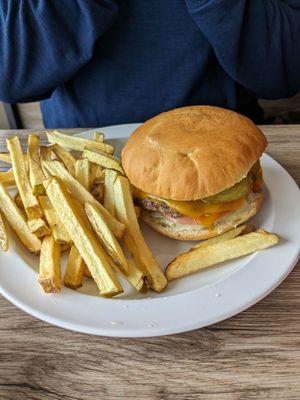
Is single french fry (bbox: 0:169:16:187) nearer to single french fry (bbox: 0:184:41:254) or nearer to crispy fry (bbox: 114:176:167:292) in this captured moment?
single french fry (bbox: 0:184:41:254)

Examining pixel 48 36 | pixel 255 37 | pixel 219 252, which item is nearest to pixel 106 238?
pixel 219 252

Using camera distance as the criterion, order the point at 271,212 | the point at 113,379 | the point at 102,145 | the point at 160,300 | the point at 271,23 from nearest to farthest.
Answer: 1. the point at 113,379
2. the point at 160,300
3. the point at 271,212
4. the point at 102,145
5. the point at 271,23

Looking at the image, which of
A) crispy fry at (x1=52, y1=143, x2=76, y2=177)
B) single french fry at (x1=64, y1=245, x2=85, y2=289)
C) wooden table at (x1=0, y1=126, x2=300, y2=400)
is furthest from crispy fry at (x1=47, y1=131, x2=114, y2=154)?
wooden table at (x1=0, y1=126, x2=300, y2=400)

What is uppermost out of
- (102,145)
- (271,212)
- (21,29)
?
(21,29)

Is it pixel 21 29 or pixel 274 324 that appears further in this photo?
pixel 21 29

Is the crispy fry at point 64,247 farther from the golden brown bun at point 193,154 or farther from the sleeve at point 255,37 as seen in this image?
the sleeve at point 255,37

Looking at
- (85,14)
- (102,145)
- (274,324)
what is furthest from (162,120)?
(274,324)

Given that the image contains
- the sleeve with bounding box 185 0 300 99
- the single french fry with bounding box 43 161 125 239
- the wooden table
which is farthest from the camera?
the sleeve with bounding box 185 0 300 99

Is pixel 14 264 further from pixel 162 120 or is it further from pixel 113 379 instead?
pixel 162 120
